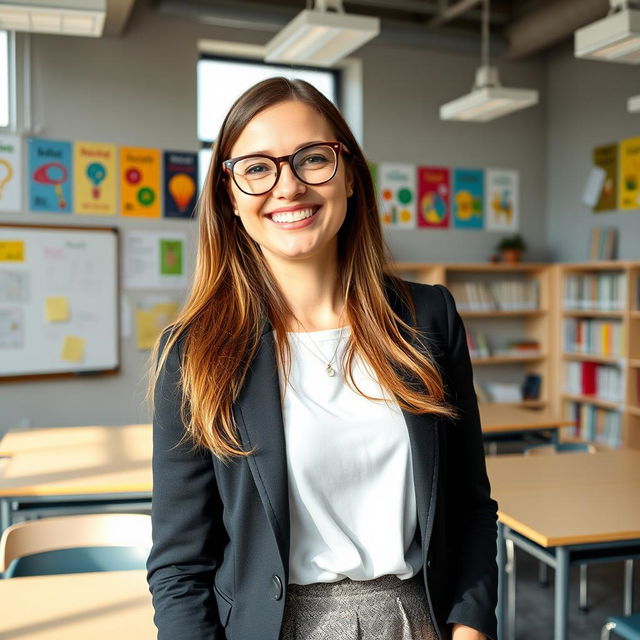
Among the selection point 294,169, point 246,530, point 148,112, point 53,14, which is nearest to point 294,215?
point 294,169

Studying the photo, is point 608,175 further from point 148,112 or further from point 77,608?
point 77,608

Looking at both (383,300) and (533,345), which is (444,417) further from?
(533,345)

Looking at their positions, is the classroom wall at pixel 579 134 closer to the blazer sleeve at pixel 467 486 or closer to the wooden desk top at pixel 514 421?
the wooden desk top at pixel 514 421

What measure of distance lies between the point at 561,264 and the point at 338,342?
18.5 ft

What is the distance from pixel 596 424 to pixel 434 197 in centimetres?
236

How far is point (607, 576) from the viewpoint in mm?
4090

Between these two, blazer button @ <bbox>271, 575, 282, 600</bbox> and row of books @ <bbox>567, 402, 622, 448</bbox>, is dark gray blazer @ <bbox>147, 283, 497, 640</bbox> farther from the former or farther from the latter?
row of books @ <bbox>567, 402, 622, 448</bbox>

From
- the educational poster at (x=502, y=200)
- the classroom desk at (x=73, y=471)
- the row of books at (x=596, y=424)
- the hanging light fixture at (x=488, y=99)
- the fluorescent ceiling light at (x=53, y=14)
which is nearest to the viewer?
the classroom desk at (x=73, y=471)

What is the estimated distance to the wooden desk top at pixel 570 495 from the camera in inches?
95.0

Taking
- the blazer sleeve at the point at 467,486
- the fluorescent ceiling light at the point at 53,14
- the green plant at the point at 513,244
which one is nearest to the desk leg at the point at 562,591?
the blazer sleeve at the point at 467,486

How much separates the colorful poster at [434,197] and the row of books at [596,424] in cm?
197

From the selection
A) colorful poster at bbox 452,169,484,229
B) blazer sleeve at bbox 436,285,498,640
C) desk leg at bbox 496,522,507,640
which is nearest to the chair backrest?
desk leg at bbox 496,522,507,640

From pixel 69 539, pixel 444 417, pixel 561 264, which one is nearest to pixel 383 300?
pixel 444 417

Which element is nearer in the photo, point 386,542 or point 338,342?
point 386,542
